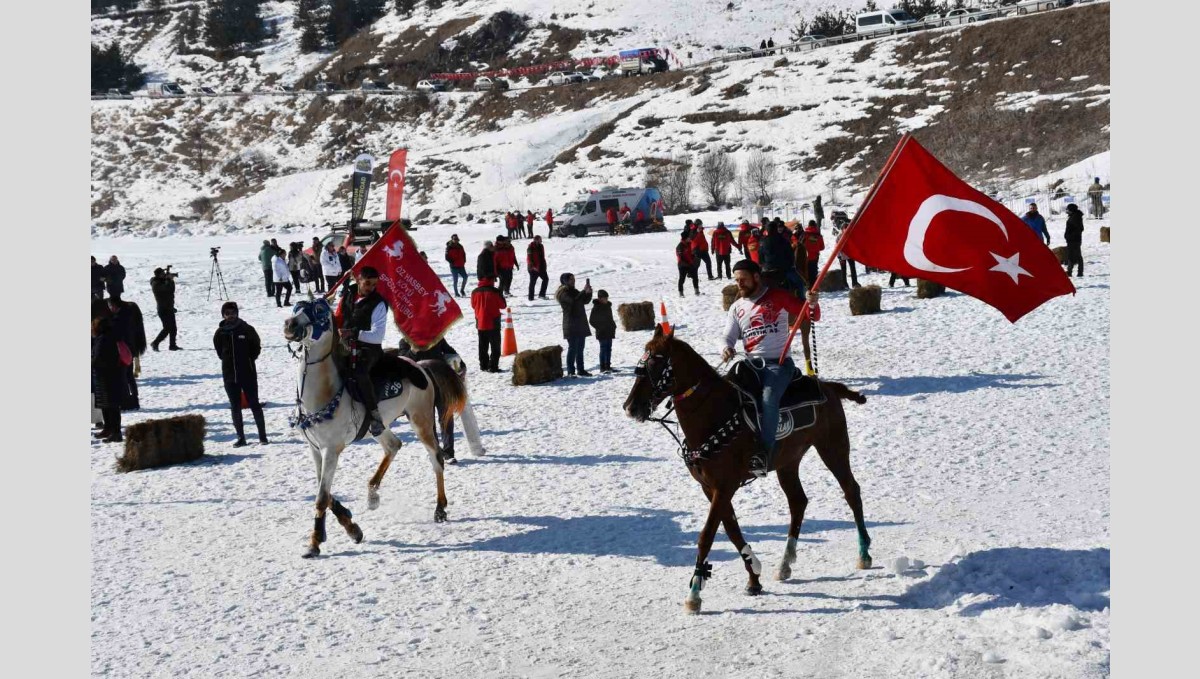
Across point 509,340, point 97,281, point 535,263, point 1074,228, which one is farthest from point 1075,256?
point 97,281

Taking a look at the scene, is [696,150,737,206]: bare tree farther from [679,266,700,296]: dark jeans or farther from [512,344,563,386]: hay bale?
[512,344,563,386]: hay bale

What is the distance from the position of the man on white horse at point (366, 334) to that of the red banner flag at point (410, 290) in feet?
6.23

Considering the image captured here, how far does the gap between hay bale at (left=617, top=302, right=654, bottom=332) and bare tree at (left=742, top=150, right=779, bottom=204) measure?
40781mm

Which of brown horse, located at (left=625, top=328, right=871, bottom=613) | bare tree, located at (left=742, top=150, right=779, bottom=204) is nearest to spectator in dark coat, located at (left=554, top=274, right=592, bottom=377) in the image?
brown horse, located at (left=625, top=328, right=871, bottom=613)

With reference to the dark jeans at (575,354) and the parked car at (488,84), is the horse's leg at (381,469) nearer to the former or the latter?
the dark jeans at (575,354)

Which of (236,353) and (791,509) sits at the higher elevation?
(236,353)

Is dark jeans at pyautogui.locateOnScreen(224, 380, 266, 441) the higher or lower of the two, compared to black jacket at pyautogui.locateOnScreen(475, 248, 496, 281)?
lower

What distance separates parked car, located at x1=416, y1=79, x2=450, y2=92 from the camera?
99125 mm

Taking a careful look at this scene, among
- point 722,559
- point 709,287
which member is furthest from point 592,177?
point 722,559

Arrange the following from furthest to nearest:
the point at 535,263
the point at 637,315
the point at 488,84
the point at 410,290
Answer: the point at 488,84 < the point at 535,263 < the point at 637,315 < the point at 410,290

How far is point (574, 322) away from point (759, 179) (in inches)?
1894

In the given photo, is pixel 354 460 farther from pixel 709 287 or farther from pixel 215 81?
pixel 215 81

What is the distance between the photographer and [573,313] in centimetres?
1839

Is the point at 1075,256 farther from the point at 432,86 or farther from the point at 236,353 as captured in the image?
the point at 432,86
